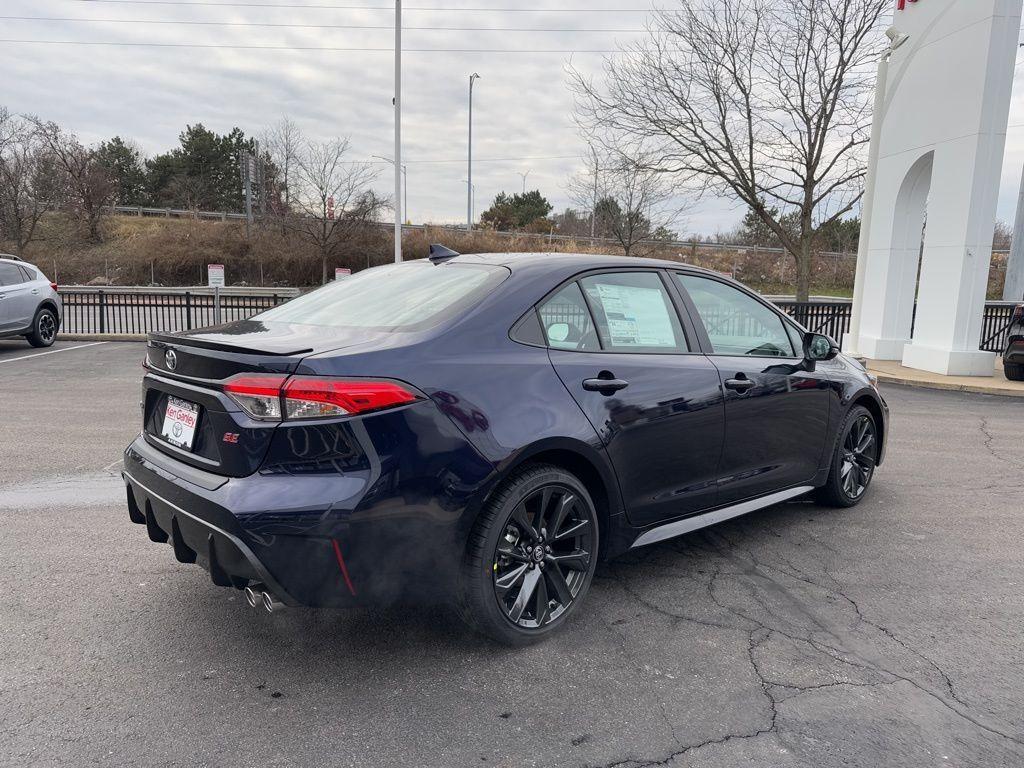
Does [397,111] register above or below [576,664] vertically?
above

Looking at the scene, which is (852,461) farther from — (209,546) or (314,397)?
(209,546)

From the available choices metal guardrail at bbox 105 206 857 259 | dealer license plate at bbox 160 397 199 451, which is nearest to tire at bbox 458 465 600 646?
→ dealer license plate at bbox 160 397 199 451

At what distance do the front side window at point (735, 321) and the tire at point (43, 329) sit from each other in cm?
1342

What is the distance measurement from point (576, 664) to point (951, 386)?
10.9 metres

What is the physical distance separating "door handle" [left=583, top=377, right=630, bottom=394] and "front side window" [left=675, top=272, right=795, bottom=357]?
34.1 inches

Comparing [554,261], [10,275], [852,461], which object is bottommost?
[852,461]

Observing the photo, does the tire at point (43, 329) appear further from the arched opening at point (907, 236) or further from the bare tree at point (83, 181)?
the bare tree at point (83, 181)

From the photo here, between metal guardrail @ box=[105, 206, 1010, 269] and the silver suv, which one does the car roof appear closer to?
the silver suv

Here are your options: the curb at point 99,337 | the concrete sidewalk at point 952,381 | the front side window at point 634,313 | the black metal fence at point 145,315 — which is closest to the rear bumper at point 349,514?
the front side window at point 634,313

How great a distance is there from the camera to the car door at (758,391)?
3836 millimetres

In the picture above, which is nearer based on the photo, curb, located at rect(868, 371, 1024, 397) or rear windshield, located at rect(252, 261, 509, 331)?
rear windshield, located at rect(252, 261, 509, 331)

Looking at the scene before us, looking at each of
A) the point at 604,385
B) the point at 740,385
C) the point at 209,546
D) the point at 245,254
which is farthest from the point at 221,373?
the point at 245,254

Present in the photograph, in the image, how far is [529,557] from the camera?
9.80 feet

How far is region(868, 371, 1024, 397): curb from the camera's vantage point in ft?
36.2
